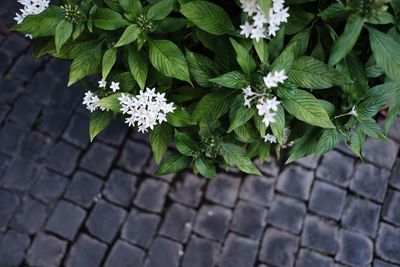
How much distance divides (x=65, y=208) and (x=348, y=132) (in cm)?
189

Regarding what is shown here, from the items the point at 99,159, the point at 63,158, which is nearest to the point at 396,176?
the point at 99,159

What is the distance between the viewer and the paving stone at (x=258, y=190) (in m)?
3.03

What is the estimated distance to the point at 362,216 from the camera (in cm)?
297

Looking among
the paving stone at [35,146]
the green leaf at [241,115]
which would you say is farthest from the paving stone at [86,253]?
the green leaf at [241,115]

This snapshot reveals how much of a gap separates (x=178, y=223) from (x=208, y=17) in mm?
1555

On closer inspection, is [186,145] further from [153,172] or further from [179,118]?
[153,172]

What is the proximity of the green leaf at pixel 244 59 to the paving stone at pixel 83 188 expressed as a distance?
1.64 m

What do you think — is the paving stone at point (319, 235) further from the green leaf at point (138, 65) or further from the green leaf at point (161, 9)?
the green leaf at point (161, 9)

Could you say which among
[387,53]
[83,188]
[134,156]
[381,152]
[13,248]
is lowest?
[13,248]

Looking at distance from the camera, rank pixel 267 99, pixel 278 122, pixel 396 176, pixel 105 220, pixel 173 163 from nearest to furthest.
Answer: pixel 267 99, pixel 278 122, pixel 173 163, pixel 105 220, pixel 396 176

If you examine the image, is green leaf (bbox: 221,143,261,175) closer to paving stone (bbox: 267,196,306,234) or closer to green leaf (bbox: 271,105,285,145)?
green leaf (bbox: 271,105,285,145)

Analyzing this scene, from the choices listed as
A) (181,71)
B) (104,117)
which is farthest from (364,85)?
(104,117)

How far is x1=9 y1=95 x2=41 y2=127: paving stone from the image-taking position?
3205 mm

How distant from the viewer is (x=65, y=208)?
2.98 m
